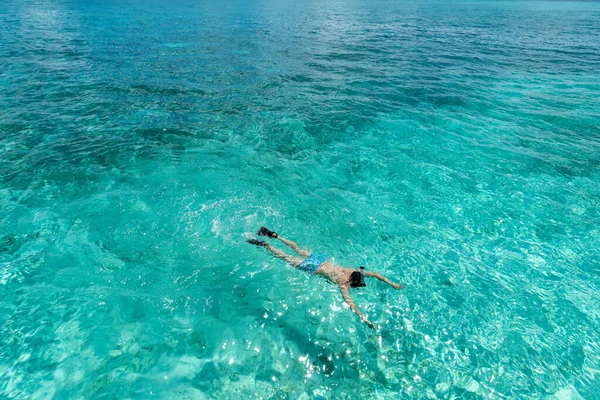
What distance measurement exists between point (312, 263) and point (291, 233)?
1904 mm

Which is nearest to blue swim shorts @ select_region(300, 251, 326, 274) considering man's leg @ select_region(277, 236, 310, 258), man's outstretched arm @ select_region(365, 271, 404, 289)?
man's leg @ select_region(277, 236, 310, 258)

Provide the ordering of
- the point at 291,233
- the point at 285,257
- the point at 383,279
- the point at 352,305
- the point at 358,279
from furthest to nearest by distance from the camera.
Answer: the point at 291,233 → the point at 285,257 → the point at 383,279 → the point at 358,279 → the point at 352,305

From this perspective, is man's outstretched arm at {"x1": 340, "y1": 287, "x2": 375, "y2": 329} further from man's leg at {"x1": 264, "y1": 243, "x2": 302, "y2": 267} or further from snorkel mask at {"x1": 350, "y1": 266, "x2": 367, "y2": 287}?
man's leg at {"x1": 264, "y1": 243, "x2": 302, "y2": 267}

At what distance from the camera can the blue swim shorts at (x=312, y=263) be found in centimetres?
969

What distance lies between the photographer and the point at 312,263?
970 centimetres

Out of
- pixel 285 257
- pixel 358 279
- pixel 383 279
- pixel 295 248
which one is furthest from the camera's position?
pixel 295 248

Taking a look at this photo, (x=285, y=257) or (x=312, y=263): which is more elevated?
(x=312, y=263)

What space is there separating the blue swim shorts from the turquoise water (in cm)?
30

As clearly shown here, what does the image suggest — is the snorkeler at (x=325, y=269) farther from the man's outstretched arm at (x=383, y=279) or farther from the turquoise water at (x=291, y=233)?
the turquoise water at (x=291, y=233)

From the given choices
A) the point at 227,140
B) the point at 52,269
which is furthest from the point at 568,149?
the point at 52,269

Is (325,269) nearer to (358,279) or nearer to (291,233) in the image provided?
(358,279)

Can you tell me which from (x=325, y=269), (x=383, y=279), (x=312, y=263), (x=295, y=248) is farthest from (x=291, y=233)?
(x=383, y=279)

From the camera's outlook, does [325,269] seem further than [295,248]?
No

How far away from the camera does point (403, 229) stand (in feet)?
38.5
